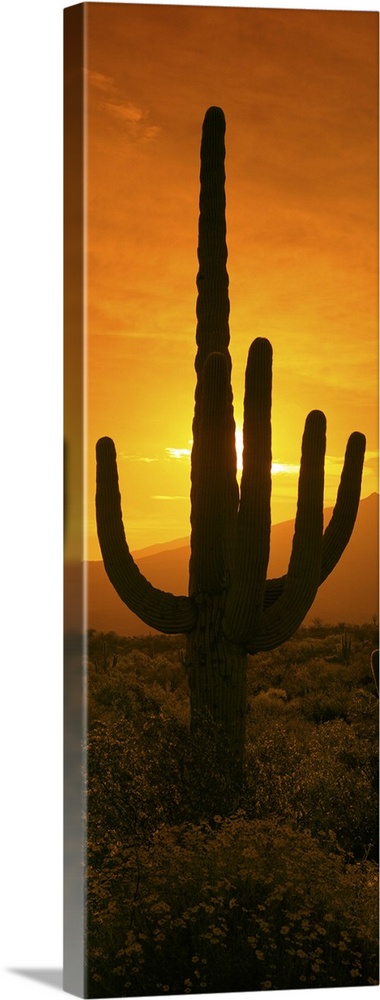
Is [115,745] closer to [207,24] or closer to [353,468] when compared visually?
[353,468]

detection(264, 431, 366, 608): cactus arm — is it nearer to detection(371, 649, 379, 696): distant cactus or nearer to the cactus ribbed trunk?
detection(371, 649, 379, 696): distant cactus

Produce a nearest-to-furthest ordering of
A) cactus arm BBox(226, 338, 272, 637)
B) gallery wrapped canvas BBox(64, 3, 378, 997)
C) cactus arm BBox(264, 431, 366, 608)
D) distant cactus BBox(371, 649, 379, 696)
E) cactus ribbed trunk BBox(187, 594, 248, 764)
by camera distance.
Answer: gallery wrapped canvas BBox(64, 3, 378, 997) < cactus arm BBox(226, 338, 272, 637) < cactus ribbed trunk BBox(187, 594, 248, 764) < cactus arm BBox(264, 431, 366, 608) < distant cactus BBox(371, 649, 379, 696)

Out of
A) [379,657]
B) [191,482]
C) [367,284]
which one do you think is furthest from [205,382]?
[379,657]

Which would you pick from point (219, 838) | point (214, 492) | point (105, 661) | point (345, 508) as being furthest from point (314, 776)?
point (214, 492)

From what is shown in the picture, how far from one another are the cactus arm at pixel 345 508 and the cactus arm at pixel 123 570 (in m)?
0.79

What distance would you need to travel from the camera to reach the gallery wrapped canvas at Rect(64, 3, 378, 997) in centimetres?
773

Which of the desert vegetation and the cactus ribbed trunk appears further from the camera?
the cactus ribbed trunk

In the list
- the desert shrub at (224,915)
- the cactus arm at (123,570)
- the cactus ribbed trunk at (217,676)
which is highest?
the cactus arm at (123,570)

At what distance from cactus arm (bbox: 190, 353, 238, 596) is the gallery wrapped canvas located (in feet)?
0.04

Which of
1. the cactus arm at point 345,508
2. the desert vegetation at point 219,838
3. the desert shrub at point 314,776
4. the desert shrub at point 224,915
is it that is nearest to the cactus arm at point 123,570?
the desert vegetation at point 219,838

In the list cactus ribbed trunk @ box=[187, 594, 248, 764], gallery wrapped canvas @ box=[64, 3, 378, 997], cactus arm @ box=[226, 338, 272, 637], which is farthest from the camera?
cactus ribbed trunk @ box=[187, 594, 248, 764]

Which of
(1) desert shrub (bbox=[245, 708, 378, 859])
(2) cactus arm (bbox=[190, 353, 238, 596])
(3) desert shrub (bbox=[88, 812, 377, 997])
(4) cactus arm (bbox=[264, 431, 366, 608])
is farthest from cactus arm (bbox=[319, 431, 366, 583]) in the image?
(3) desert shrub (bbox=[88, 812, 377, 997])

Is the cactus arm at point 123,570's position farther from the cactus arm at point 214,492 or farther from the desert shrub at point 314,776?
the desert shrub at point 314,776

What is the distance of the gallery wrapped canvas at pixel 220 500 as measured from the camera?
25.4ft
